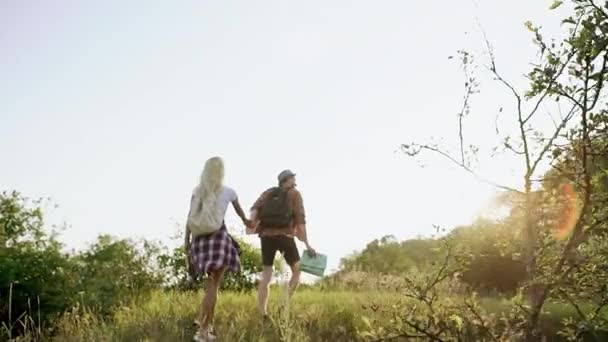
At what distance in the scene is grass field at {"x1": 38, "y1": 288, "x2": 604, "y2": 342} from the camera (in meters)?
8.00

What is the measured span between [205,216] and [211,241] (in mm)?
263

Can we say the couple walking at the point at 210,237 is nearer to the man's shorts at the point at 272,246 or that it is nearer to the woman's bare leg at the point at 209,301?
the woman's bare leg at the point at 209,301

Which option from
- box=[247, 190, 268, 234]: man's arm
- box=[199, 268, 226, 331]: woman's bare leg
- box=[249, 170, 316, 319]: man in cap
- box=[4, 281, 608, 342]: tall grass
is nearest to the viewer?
box=[199, 268, 226, 331]: woman's bare leg

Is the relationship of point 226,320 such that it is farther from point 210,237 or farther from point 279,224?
point 210,237

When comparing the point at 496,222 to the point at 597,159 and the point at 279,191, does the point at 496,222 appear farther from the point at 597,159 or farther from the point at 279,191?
the point at 279,191

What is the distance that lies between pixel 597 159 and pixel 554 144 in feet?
0.77

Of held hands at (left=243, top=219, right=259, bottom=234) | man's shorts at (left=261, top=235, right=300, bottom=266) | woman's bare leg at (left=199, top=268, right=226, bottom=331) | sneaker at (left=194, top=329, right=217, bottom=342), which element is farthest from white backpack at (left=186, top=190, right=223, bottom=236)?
man's shorts at (left=261, top=235, right=300, bottom=266)

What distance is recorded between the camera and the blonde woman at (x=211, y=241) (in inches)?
287

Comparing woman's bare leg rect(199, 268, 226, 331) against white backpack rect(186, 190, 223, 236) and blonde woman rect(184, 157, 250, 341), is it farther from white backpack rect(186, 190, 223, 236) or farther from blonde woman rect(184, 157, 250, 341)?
white backpack rect(186, 190, 223, 236)

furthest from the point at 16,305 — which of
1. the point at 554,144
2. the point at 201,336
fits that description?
the point at 554,144

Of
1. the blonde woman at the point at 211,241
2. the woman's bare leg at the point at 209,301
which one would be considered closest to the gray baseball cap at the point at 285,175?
the blonde woman at the point at 211,241

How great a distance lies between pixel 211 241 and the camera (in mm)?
7398

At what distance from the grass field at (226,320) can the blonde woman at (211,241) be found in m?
0.35

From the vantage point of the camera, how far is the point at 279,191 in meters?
8.70
